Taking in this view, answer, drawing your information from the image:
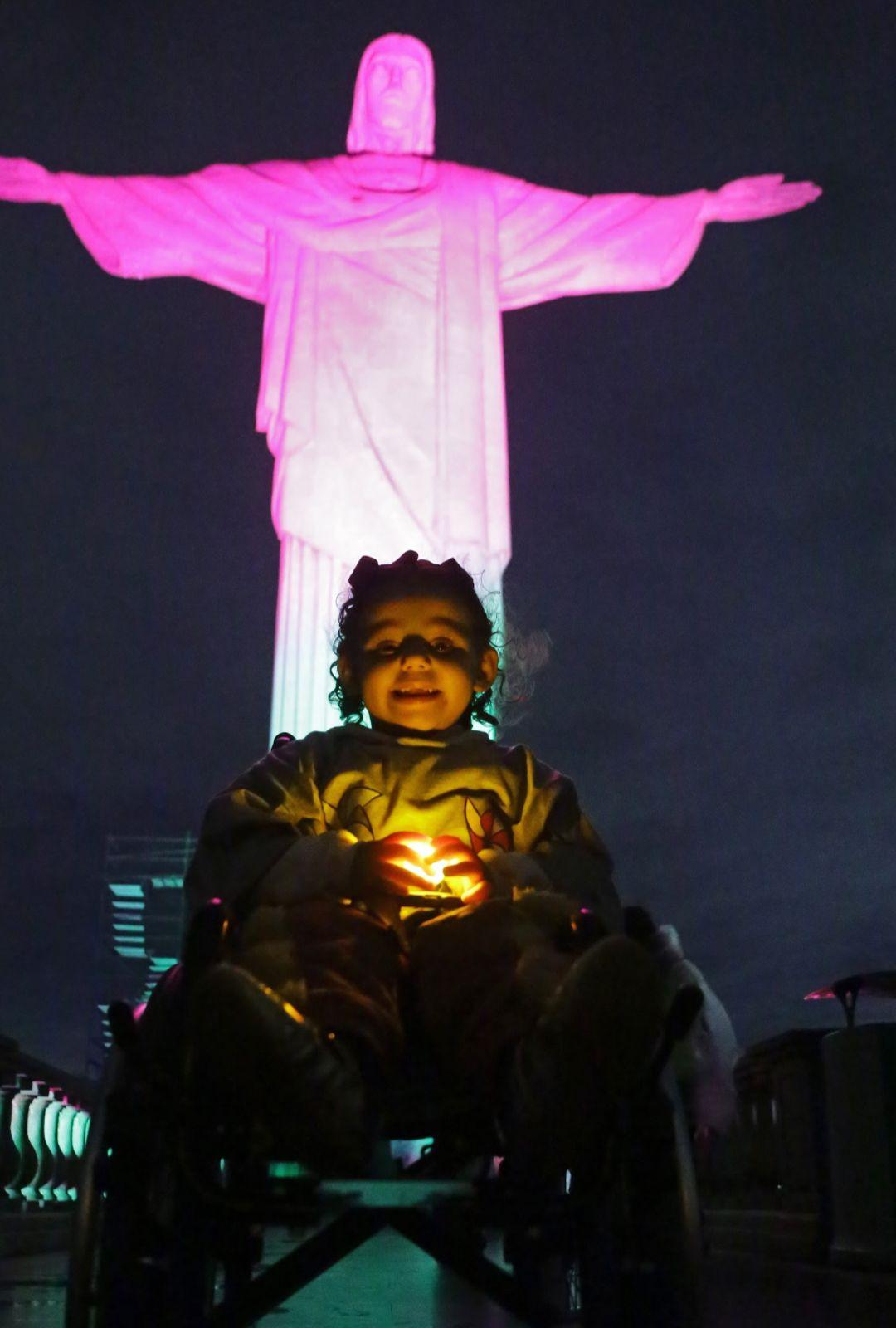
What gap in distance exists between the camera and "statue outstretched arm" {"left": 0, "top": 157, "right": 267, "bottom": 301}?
16.4 ft

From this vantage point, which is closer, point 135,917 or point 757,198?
point 757,198

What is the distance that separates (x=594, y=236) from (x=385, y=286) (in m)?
0.87

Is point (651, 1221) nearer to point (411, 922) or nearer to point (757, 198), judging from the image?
point (411, 922)

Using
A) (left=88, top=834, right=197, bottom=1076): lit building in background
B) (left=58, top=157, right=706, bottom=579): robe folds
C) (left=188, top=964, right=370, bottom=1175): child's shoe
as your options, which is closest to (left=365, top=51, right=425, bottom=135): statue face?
(left=58, top=157, right=706, bottom=579): robe folds

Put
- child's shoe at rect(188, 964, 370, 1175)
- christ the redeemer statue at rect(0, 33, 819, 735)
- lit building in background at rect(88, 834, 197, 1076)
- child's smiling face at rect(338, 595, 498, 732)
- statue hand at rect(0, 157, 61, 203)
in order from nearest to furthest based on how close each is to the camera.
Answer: child's shoe at rect(188, 964, 370, 1175), child's smiling face at rect(338, 595, 498, 732), christ the redeemer statue at rect(0, 33, 819, 735), statue hand at rect(0, 157, 61, 203), lit building in background at rect(88, 834, 197, 1076)

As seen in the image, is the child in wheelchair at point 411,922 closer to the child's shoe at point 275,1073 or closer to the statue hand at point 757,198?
the child's shoe at point 275,1073

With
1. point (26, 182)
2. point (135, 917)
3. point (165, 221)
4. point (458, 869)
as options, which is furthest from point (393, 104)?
point (135, 917)

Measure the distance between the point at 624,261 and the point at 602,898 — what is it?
170 inches

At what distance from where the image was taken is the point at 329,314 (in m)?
4.85

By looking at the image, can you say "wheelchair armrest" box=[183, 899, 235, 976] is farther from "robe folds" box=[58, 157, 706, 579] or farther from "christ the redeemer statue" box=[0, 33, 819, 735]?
"robe folds" box=[58, 157, 706, 579]

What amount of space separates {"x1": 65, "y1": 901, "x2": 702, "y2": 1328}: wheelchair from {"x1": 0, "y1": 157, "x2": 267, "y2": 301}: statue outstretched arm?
4447mm

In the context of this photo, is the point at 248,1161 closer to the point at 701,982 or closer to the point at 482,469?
the point at 701,982

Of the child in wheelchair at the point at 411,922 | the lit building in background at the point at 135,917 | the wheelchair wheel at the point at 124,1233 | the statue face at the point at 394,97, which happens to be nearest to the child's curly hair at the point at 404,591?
the child in wheelchair at the point at 411,922

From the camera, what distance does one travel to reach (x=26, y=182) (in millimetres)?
4914
